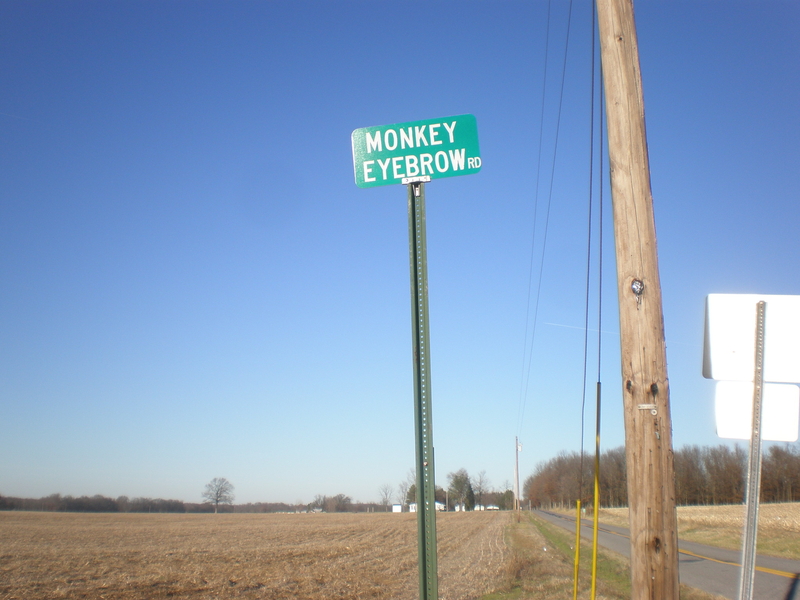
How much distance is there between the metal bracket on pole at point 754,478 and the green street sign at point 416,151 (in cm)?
161

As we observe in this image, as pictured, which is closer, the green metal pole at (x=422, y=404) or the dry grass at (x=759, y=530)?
the green metal pole at (x=422, y=404)

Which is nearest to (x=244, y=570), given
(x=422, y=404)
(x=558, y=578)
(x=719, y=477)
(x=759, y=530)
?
(x=558, y=578)

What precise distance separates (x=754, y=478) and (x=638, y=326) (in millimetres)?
1083

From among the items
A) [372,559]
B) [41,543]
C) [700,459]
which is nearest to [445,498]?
[700,459]

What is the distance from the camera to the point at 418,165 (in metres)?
3.22

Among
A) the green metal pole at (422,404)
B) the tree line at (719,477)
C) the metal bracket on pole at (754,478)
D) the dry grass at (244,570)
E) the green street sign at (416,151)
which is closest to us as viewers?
the metal bracket on pole at (754,478)

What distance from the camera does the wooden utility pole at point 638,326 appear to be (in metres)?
3.22

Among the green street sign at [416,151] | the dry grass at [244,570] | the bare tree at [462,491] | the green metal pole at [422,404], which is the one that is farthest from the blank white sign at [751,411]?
the bare tree at [462,491]

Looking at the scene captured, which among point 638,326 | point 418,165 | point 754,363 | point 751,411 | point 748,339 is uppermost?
point 418,165

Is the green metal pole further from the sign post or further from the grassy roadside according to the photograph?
the grassy roadside

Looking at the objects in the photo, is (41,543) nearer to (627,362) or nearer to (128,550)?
(128,550)

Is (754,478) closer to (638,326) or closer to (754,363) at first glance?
(754,363)

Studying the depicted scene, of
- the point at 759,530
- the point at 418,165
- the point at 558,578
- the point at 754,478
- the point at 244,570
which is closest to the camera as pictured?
the point at 754,478

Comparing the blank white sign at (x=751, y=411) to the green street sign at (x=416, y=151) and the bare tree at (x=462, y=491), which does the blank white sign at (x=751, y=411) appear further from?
the bare tree at (x=462, y=491)
